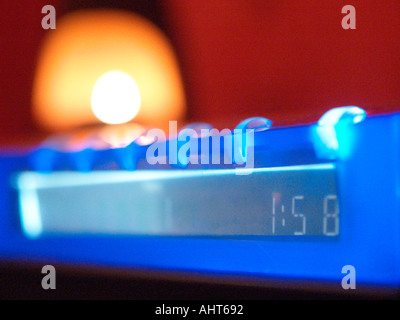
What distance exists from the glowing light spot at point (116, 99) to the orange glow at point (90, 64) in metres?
0.02

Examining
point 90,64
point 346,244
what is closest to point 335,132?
point 346,244

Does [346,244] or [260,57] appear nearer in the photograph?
[346,244]

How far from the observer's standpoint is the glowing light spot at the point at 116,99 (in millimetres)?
1174

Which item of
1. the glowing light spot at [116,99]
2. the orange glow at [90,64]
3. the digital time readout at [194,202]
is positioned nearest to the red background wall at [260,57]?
the orange glow at [90,64]

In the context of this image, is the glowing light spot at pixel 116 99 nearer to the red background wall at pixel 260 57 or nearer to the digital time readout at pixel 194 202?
the red background wall at pixel 260 57

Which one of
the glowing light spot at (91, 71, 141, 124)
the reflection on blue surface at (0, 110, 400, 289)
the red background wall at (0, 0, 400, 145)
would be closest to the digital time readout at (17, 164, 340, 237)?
the reflection on blue surface at (0, 110, 400, 289)

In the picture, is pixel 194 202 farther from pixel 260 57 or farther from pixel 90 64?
pixel 90 64

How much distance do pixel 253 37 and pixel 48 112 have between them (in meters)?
0.58

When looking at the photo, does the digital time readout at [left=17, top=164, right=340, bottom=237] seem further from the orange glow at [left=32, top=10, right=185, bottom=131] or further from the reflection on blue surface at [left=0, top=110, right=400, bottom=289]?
the orange glow at [left=32, top=10, right=185, bottom=131]

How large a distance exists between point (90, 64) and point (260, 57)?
48cm

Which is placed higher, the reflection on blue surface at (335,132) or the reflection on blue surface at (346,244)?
the reflection on blue surface at (335,132)

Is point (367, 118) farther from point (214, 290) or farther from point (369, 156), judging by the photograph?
point (214, 290)

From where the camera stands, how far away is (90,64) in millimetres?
1253

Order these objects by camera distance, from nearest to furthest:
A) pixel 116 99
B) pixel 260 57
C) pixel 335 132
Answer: pixel 335 132
pixel 260 57
pixel 116 99
